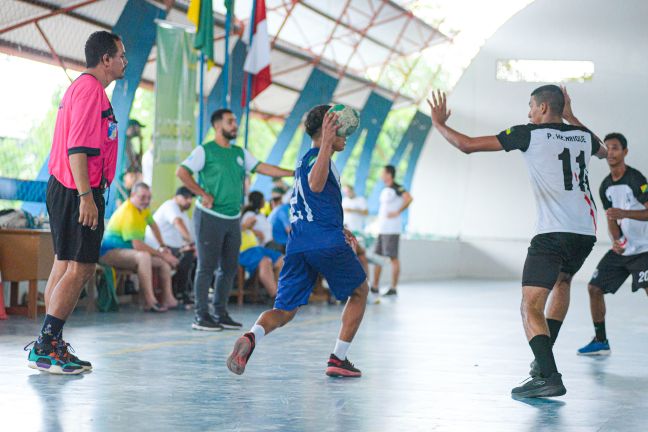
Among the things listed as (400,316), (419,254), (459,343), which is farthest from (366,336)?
(419,254)

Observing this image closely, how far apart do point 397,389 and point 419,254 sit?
51.3 feet

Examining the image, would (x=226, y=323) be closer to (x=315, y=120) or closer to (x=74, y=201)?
(x=74, y=201)

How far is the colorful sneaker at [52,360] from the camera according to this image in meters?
5.22

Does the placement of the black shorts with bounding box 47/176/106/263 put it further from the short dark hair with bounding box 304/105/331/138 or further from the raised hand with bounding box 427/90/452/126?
the raised hand with bounding box 427/90/452/126

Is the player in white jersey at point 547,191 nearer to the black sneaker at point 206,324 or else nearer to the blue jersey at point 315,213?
the blue jersey at point 315,213

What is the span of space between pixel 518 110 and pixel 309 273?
18.2 meters

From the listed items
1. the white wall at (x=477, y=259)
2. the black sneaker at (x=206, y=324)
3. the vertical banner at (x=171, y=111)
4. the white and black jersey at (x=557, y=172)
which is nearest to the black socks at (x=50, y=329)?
the white and black jersey at (x=557, y=172)

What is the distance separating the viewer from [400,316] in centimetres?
1019

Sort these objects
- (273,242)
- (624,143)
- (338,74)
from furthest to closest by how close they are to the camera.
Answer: (338,74)
(273,242)
(624,143)

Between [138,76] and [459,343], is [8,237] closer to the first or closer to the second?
[138,76]

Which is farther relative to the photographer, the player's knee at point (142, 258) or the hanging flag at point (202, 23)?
the hanging flag at point (202, 23)

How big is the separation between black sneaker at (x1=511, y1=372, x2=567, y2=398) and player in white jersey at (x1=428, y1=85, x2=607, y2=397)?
0.08ft

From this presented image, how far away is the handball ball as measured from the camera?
16.7 ft

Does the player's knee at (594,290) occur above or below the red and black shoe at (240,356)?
above
